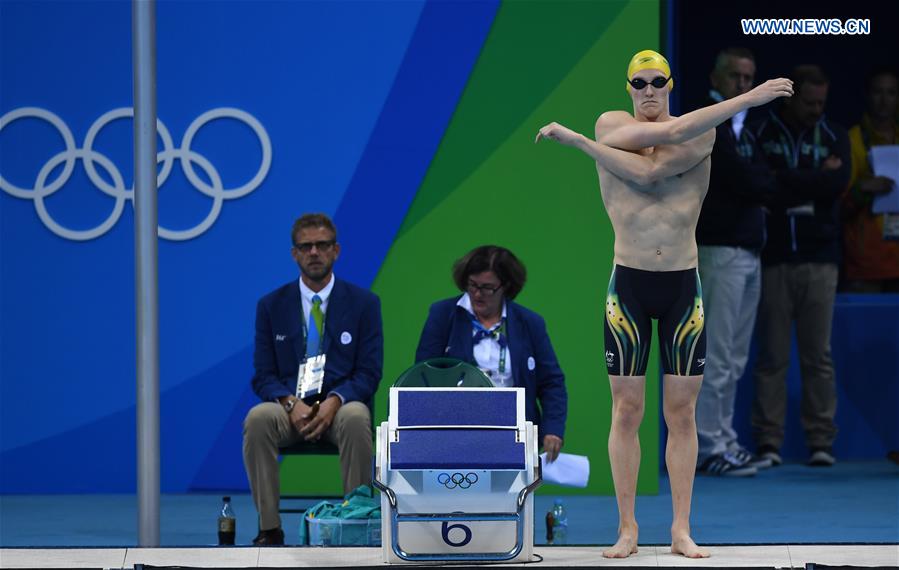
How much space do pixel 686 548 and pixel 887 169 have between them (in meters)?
4.94

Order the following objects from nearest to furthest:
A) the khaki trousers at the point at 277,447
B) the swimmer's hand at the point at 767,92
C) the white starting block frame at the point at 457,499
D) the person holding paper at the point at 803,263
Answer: the swimmer's hand at the point at 767,92, the white starting block frame at the point at 457,499, the khaki trousers at the point at 277,447, the person holding paper at the point at 803,263

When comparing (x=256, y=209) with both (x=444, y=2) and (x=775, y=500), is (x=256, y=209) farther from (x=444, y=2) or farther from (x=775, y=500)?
(x=775, y=500)

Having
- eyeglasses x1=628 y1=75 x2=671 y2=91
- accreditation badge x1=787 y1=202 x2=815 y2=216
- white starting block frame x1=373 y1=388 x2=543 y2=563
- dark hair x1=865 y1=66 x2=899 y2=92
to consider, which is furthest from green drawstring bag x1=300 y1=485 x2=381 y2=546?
dark hair x1=865 y1=66 x2=899 y2=92

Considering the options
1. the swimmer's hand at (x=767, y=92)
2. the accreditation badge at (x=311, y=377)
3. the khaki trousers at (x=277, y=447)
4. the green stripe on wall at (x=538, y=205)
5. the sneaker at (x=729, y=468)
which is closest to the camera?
the swimmer's hand at (x=767, y=92)

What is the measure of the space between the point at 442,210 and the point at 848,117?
4.37 m

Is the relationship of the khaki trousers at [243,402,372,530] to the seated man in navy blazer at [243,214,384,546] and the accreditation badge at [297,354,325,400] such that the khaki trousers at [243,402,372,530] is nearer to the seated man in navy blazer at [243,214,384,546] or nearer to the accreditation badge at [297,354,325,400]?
the seated man in navy blazer at [243,214,384,546]

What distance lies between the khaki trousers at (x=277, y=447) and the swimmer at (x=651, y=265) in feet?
5.69

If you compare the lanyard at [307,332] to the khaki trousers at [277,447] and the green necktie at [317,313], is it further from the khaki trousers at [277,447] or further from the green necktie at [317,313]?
the khaki trousers at [277,447]

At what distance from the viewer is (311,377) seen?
7.11 metres

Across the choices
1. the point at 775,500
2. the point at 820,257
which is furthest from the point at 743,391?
the point at 775,500

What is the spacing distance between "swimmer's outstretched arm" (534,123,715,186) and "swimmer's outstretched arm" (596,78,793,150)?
1.6 inches

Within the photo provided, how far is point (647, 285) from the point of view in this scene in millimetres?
5324

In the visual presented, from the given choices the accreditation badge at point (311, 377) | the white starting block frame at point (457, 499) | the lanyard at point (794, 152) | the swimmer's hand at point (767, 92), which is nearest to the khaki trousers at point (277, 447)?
the accreditation badge at point (311, 377)

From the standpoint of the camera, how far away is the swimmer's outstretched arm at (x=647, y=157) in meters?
5.21
